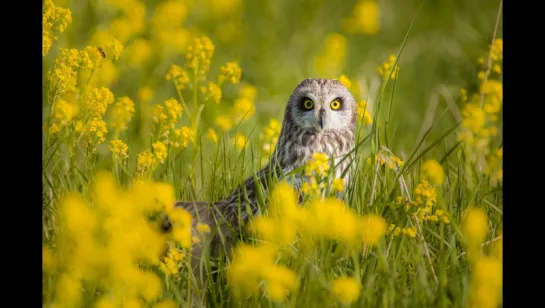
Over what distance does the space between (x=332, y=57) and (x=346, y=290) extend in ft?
6.51

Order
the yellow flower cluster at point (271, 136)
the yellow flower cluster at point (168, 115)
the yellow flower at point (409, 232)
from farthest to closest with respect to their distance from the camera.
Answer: the yellow flower cluster at point (271, 136) < the yellow flower cluster at point (168, 115) < the yellow flower at point (409, 232)

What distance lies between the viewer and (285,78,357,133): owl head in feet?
14.3

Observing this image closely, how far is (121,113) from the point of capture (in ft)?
15.5

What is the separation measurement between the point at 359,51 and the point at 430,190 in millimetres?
2293

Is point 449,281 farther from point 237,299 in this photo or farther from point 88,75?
point 88,75

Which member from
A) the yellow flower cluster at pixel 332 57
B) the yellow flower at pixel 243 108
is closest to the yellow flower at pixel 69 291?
the yellow flower at pixel 243 108

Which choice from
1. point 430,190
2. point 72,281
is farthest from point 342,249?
point 72,281

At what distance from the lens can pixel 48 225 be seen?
4117 millimetres

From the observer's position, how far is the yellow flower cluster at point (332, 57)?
4.97 meters

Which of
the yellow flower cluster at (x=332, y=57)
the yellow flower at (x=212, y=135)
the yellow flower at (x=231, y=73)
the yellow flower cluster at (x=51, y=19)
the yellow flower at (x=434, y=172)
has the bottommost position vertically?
the yellow flower at (x=434, y=172)

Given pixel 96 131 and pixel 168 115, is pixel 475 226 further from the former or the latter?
pixel 96 131

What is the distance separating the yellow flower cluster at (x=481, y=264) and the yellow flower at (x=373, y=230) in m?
0.33

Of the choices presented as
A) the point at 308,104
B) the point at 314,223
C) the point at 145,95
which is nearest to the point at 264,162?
the point at 308,104

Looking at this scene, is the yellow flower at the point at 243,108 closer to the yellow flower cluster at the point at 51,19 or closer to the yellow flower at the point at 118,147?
the yellow flower at the point at 118,147
